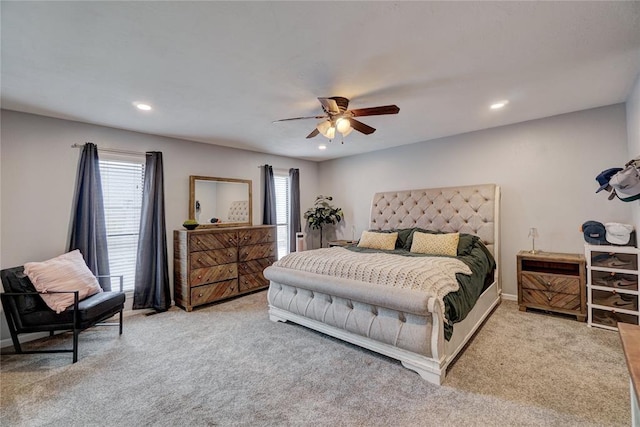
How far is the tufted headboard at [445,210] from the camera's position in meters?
4.00

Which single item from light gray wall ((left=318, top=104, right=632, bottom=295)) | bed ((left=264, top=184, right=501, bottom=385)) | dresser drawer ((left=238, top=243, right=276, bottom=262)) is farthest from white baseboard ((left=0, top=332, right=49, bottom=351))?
light gray wall ((left=318, top=104, right=632, bottom=295))

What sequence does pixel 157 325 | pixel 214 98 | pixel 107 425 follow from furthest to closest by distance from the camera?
pixel 157 325 → pixel 214 98 → pixel 107 425

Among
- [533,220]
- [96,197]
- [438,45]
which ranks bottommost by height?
[533,220]

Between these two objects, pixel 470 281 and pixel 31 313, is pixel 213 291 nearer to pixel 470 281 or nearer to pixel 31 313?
pixel 31 313

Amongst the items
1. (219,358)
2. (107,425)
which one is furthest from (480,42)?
(107,425)

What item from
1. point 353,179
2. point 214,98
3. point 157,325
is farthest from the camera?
point 353,179

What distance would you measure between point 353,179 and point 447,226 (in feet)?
7.26

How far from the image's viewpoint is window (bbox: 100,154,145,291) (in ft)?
12.3

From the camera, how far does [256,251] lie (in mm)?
4785

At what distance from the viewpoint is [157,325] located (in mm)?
3482

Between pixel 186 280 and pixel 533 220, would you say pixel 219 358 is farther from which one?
pixel 533 220

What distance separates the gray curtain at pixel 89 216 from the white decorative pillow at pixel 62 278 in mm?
202

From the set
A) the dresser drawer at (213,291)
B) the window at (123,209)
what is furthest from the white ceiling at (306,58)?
the dresser drawer at (213,291)

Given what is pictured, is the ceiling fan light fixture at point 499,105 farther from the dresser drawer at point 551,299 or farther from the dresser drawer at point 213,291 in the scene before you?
the dresser drawer at point 213,291
